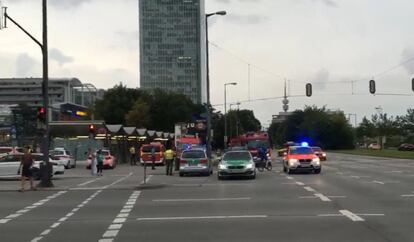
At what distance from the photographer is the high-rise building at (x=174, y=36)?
54.6 m

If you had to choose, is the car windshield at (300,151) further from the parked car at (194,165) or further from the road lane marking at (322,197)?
the road lane marking at (322,197)

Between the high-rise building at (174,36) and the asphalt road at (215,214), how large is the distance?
31.9 meters

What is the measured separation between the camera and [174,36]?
56.2 meters

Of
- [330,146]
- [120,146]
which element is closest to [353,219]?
[120,146]

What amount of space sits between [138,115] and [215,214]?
77.5 metres

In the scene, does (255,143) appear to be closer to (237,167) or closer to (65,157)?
(65,157)

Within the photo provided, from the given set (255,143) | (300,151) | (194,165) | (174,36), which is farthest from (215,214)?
(255,143)

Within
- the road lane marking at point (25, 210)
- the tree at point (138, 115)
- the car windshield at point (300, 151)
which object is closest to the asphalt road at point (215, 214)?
the road lane marking at point (25, 210)

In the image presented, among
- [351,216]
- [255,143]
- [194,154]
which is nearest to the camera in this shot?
[351,216]

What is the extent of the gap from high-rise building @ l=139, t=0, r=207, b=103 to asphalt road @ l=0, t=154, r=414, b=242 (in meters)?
31.9

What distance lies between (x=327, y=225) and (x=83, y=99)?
573 ft

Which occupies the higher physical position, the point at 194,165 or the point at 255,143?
the point at 255,143

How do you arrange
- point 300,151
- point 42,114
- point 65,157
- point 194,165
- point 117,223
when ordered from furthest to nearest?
point 65,157 < point 300,151 < point 194,165 < point 42,114 < point 117,223

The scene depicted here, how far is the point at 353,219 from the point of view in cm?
1415
